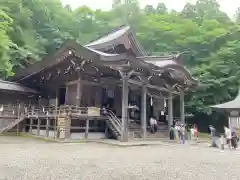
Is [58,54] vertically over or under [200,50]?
under

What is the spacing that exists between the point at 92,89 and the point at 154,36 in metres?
16.5

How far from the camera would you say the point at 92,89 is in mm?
A: 16438

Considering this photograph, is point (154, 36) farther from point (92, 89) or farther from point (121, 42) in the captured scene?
point (92, 89)

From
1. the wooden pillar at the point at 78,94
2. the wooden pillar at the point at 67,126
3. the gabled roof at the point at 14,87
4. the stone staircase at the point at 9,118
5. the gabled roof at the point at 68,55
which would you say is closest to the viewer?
the gabled roof at the point at 68,55

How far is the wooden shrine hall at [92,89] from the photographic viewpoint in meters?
13.9

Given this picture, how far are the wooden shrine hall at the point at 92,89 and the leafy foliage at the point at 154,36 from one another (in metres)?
3.45

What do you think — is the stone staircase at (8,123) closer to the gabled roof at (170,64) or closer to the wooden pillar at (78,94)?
the wooden pillar at (78,94)

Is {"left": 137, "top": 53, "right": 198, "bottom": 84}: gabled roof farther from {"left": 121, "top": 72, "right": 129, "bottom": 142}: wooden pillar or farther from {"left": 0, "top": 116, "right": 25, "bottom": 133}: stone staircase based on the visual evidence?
{"left": 0, "top": 116, "right": 25, "bottom": 133}: stone staircase

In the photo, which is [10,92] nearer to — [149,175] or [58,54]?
[58,54]

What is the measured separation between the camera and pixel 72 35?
29562 millimetres

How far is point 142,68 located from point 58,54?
477cm

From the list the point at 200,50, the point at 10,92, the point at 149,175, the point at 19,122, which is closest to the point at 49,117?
the point at 19,122

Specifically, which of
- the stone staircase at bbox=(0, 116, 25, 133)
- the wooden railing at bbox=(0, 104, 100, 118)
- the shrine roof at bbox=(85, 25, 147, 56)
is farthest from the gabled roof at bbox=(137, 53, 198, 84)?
the stone staircase at bbox=(0, 116, 25, 133)

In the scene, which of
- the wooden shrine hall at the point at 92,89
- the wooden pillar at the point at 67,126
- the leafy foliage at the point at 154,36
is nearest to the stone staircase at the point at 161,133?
the wooden shrine hall at the point at 92,89
